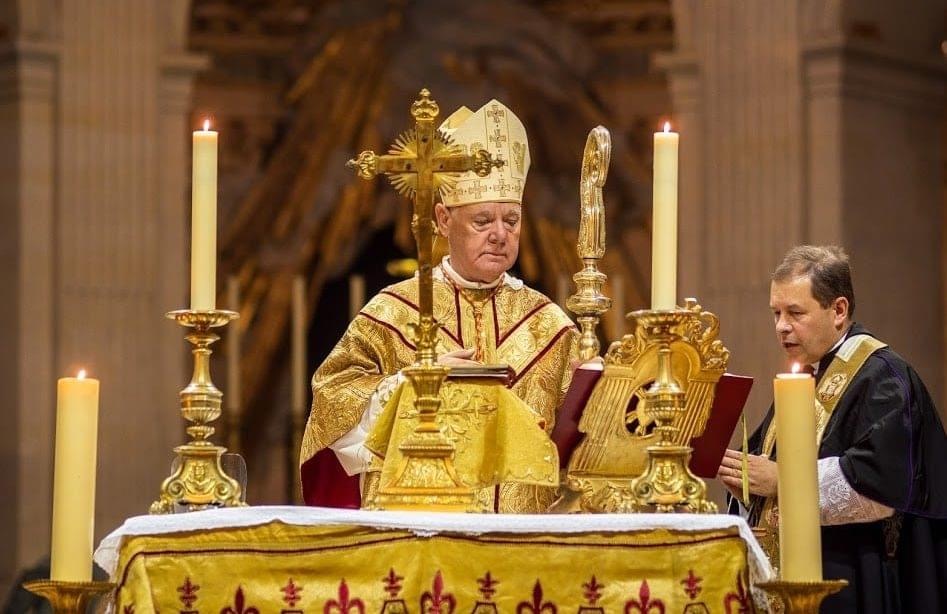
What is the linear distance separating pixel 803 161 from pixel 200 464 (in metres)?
5.39

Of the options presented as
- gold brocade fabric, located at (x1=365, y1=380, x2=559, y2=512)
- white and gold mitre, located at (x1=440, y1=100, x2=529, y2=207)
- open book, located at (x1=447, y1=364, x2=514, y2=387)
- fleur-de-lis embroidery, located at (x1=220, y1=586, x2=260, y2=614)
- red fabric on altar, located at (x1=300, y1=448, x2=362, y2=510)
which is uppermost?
white and gold mitre, located at (x1=440, y1=100, x2=529, y2=207)

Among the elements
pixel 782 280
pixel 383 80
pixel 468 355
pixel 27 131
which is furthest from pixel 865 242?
pixel 468 355

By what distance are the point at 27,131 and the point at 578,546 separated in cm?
614

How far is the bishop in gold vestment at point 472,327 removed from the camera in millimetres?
4766

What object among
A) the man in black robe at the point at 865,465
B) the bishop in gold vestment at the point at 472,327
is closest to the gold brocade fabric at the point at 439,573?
the bishop in gold vestment at the point at 472,327

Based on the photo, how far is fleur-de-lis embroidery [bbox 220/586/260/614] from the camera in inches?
150

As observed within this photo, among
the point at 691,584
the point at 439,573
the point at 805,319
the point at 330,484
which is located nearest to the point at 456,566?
the point at 439,573

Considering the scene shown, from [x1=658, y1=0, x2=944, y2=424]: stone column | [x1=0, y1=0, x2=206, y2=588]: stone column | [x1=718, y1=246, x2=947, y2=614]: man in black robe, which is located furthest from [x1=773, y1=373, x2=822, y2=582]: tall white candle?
[x1=0, y1=0, x2=206, y2=588]: stone column

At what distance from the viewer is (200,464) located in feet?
13.5

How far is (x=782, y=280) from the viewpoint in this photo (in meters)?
5.00

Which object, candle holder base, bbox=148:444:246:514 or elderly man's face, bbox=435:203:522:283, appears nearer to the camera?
candle holder base, bbox=148:444:246:514

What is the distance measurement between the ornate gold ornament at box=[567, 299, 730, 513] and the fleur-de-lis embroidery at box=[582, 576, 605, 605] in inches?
8.3

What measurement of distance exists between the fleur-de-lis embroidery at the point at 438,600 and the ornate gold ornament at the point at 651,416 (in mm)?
401

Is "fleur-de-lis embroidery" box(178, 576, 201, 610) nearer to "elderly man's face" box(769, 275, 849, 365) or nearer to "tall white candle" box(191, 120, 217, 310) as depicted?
"tall white candle" box(191, 120, 217, 310)
